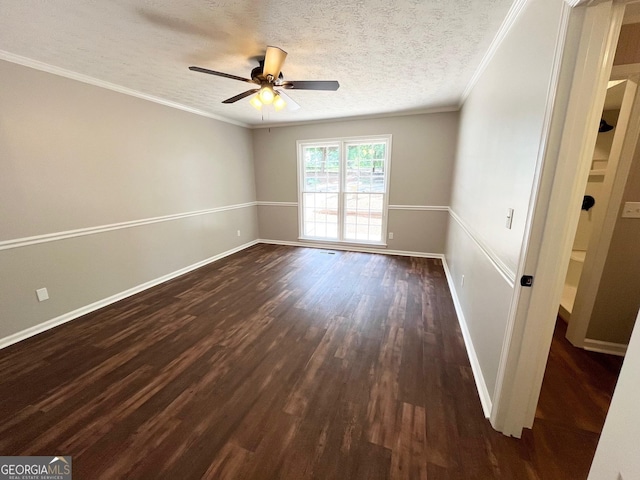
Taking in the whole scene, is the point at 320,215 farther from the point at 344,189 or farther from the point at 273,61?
the point at 273,61

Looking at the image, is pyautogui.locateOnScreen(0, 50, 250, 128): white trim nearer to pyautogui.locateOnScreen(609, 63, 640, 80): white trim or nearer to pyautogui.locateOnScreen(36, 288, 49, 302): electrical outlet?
pyautogui.locateOnScreen(36, 288, 49, 302): electrical outlet

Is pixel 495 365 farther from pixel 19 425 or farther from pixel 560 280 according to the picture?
pixel 19 425

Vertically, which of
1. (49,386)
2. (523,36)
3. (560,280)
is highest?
(523,36)

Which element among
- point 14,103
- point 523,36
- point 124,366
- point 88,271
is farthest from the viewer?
point 88,271

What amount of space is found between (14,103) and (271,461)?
11.0ft

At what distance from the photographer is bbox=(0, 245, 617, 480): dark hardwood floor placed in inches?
52.1

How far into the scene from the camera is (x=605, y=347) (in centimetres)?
208

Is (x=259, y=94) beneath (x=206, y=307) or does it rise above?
above

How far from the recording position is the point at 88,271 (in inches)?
109

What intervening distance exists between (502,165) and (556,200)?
64cm

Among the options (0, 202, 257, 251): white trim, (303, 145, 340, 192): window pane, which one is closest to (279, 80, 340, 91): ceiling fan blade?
(0, 202, 257, 251): white trim

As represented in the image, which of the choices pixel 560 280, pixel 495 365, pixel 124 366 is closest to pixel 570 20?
pixel 560 280
